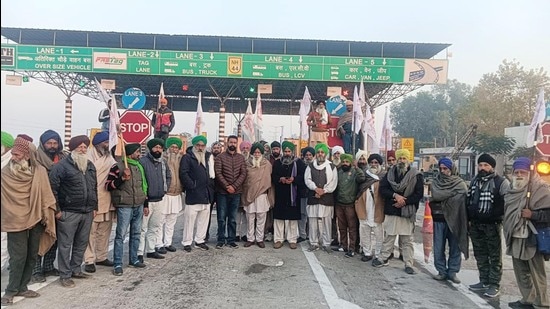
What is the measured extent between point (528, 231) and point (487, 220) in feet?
2.36

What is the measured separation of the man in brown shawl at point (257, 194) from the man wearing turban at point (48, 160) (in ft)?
10.7

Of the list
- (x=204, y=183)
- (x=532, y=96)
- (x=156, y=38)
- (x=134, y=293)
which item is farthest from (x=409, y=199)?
(x=532, y=96)

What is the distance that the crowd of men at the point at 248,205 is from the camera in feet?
16.7

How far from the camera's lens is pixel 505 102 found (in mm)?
34406

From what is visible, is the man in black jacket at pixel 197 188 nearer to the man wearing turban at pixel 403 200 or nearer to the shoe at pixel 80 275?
the shoe at pixel 80 275

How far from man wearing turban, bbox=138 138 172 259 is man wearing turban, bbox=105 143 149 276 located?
14cm

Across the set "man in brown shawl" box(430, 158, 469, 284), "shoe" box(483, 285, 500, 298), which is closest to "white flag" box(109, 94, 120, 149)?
"man in brown shawl" box(430, 158, 469, 284)

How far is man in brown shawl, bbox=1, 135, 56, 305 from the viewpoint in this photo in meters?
4.53

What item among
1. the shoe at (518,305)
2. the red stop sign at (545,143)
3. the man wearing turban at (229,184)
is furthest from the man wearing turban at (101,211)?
the red stop sign at (545,143)

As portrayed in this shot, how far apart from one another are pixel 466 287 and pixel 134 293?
436 cm

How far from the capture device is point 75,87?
2683cm

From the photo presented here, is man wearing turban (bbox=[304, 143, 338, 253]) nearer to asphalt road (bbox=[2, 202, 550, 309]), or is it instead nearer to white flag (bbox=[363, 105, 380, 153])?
asphalt road (bbox=[2, 202, 550, 309])

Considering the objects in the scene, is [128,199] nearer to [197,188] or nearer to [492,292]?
[197,188]

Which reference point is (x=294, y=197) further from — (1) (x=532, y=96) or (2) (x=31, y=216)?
(1) (x=532, y=96)
